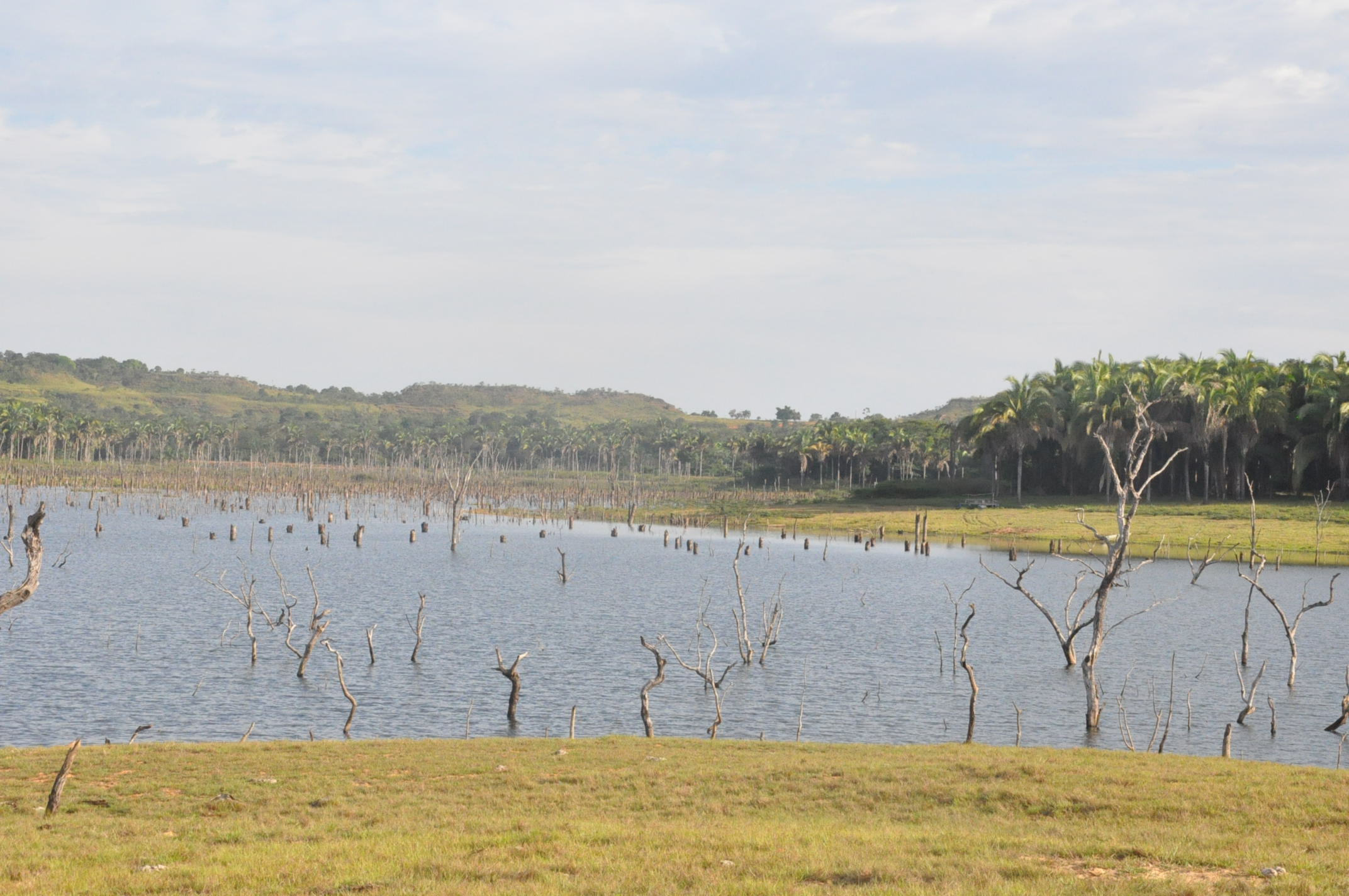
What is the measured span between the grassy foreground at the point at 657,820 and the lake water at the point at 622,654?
866 cm

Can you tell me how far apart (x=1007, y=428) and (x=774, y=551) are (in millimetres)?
36881

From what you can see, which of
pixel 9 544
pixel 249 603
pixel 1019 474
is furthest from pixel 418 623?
pixel 1019 474

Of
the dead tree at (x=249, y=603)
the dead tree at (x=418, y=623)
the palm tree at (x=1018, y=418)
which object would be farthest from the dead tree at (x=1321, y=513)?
the dead tree at (x=249, y=603)

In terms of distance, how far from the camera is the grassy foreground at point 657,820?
1394cm

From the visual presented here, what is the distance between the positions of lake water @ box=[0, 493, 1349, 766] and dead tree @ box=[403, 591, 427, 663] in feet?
1.67

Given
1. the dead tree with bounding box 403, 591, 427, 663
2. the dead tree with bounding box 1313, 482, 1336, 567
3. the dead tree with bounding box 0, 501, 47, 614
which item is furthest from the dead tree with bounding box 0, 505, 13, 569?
the dead tree with bounding box 1313, 482, 1336, 567

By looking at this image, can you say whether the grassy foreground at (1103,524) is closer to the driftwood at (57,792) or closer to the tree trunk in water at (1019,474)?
the tree trunk in water at (1019,474)

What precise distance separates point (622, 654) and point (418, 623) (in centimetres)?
848

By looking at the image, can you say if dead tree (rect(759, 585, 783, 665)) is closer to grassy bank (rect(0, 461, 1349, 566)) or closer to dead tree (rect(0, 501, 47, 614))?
dead tree (rect(0, 501, 47, 614))

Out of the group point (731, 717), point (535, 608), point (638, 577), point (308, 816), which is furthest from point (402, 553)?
point (308, 816)

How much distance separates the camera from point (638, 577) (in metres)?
78.2

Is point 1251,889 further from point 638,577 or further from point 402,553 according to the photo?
point 402,553

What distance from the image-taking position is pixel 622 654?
46.4 meters

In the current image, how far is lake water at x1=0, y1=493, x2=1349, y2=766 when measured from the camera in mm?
33188
